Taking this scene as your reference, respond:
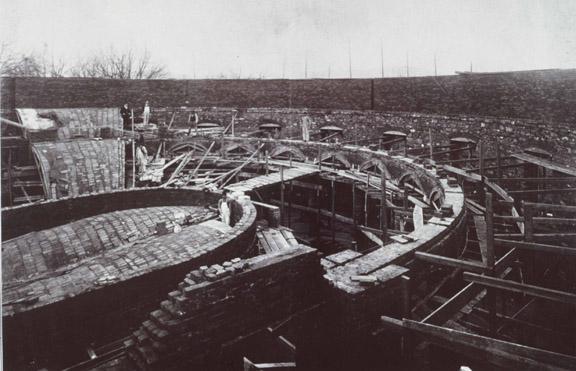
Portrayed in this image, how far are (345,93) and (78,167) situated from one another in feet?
45.5

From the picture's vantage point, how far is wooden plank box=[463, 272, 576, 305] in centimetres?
450

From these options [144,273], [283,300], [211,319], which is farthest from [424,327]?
[144,273]

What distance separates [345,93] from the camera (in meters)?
21.9

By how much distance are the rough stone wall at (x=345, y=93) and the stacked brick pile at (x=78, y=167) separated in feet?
17.2


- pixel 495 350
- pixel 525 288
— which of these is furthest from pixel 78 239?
pixel 525 288

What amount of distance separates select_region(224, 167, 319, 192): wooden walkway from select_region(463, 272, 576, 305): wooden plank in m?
7.80

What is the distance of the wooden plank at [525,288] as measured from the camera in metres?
4.50

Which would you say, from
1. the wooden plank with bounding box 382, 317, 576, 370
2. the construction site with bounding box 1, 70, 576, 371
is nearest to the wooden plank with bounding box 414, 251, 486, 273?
the construction site with bounding box 1, 70, 576, 371

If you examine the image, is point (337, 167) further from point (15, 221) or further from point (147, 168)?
point (15, 221)

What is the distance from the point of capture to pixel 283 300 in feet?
15.6

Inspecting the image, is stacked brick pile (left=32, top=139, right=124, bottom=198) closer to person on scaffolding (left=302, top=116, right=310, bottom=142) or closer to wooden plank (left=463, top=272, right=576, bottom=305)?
person on scaffolding (left=302, top=116, right=310, bottom=142)

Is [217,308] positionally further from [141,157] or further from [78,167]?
[141,157]

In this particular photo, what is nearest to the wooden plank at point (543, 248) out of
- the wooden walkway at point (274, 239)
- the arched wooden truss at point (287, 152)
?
the wooden walkway at point (274, 239)

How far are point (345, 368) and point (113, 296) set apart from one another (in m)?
3.79
